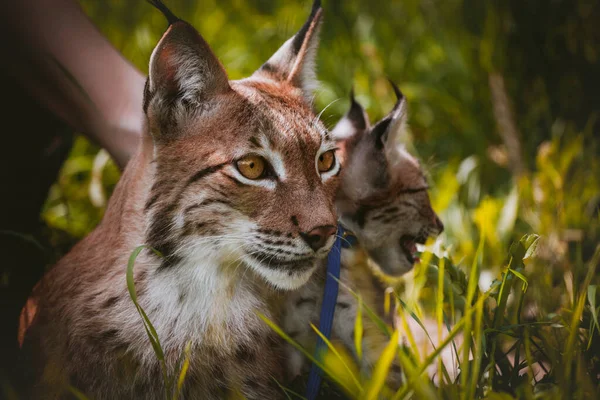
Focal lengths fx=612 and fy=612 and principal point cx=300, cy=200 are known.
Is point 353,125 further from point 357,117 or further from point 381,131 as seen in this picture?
point 381,131

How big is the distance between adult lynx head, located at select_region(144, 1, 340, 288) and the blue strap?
0.22 meters

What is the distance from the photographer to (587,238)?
3.55 meters

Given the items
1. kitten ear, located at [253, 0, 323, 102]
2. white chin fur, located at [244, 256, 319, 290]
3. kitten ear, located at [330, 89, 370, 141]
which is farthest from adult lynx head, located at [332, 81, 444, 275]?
white chin fur, located at [244, 256, 319, 290]

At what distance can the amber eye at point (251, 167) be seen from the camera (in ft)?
6.37

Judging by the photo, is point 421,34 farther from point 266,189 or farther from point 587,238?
point 266,189

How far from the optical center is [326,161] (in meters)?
2.17

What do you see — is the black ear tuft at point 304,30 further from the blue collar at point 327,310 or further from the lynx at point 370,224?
the blue collar at point 327,310

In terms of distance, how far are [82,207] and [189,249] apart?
2551mm

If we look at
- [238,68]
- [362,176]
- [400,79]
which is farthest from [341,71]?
[362,176]

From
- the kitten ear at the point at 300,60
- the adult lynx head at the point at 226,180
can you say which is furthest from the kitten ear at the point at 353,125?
the adult lynx head at the point at 226,180

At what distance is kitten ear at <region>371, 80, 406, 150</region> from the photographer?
8.37 feet

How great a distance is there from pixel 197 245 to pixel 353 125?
1.24m

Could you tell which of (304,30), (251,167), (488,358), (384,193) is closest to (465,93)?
(384,193)

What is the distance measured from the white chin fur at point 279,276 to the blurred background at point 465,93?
1.47m
